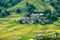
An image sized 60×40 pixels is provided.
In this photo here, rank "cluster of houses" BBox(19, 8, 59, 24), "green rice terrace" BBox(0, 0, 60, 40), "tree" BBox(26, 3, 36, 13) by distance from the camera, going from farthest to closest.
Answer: "tree" BBox(26, 3, 36, 13)
"cluster of houses" BBox(19, 8, 59, 24)
"green rice terrace" BBox(0, 0, 60, 40)

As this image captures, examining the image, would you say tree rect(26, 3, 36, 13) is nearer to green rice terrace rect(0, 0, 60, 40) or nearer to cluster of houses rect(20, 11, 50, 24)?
green rice terrace rect(0, 0, 60, 40)

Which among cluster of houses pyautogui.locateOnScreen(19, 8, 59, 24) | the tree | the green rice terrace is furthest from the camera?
the tree

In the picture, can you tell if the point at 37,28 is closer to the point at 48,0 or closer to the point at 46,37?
the point at 46,37

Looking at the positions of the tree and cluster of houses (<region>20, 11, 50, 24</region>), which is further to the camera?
the tree

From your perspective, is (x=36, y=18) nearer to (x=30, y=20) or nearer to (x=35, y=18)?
(x=35, y=18)

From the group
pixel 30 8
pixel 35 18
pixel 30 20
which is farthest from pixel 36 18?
pixel 30 8

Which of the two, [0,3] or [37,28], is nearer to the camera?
[37,28]

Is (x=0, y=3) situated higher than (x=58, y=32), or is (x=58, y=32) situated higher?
(x=0, y=3)

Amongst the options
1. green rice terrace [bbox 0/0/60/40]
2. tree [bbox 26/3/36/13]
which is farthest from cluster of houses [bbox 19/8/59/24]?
tree [bbox 26/3/36/13]

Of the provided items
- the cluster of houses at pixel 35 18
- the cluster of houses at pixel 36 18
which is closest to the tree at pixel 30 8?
the cluster of houses at pixel 36 18

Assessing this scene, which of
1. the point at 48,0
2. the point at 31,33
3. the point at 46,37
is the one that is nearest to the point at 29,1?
the point at 48,0
